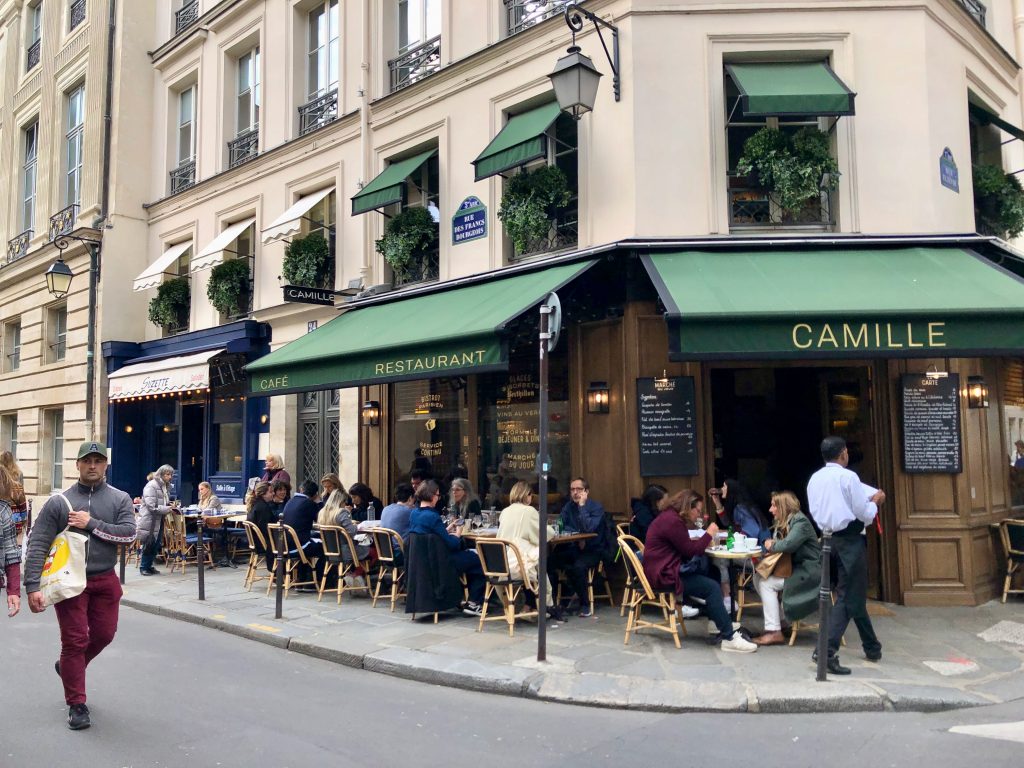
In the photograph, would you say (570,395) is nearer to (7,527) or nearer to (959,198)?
(959,198)

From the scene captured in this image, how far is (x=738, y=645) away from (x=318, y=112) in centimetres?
1123

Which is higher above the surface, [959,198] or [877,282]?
[959,198]

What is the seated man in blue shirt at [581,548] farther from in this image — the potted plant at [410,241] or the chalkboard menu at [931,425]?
the potted plant at [410,241]

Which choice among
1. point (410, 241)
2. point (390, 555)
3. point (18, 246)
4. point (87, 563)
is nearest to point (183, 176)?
point (18, 246)

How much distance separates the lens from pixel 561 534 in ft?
28.3

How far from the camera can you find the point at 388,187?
11.8m

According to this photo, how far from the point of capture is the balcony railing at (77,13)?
19969 millimetres

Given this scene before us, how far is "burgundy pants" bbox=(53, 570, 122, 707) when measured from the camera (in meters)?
5.18

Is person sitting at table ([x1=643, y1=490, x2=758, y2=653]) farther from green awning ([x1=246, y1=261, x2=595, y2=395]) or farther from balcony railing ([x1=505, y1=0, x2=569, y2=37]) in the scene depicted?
balcony railing ([x1=505, y1=0, x2=569, y2=37])

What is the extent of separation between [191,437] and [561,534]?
11029mm

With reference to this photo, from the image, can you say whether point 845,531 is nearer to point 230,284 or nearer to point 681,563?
point 681,563

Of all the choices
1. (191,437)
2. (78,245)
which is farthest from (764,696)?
(78,245)

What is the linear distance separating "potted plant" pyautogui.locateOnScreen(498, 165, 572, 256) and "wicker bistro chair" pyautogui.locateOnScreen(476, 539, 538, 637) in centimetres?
401

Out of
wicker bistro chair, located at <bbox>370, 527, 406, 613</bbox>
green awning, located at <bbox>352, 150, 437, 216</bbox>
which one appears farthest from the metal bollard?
green awning, located at <bbox>352, 150, 437, 216</bbox>
